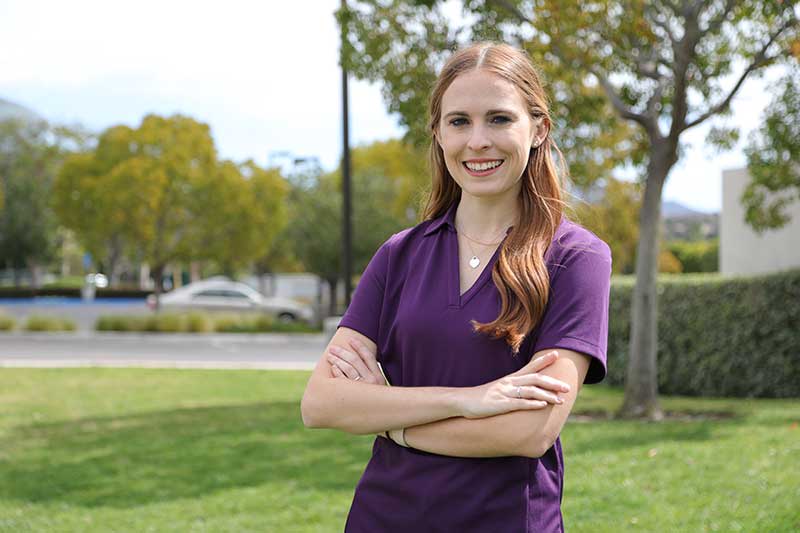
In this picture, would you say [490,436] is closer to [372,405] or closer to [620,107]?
Result: [372,405]

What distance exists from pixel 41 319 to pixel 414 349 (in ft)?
91.4

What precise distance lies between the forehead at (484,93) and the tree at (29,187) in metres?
51.1

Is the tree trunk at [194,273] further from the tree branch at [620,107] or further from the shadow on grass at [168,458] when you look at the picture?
the tree branch at [620,107]

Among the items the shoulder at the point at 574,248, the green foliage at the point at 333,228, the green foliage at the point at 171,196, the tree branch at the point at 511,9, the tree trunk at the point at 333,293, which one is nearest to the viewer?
the shoulder at the point at 574,248

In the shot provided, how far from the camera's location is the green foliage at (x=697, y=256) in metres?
34.8

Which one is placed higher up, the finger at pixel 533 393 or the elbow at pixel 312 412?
the finger at pixel 533 393

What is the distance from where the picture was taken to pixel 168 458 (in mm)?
8594

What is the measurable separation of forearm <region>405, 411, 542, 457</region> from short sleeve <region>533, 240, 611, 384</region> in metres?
0.19

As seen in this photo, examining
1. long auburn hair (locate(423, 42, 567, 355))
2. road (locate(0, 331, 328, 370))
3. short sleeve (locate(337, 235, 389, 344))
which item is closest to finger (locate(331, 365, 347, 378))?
short sleeve (locate(337, 235, 389, 344))

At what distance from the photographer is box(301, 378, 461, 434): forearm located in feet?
7.60

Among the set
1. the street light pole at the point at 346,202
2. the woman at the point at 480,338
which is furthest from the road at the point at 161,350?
the woman at the point at 480,338

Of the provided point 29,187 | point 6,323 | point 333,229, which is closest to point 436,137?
point 333,229

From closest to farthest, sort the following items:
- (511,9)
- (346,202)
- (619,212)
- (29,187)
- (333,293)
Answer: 1. (511,9)
2. (346,202)
3. (333,293)
4. (619,212)
5. (29,187)

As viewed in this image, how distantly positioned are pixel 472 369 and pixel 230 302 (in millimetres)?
32361
